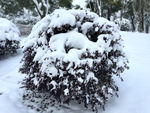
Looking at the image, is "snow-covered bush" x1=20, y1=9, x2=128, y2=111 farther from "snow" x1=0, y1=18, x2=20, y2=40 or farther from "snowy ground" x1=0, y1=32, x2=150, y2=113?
"snow" x1=0, y1=18, x2=20, y2=40

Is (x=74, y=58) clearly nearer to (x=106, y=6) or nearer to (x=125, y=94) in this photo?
(x=125, y=94)

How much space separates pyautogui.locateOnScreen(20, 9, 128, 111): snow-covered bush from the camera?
105 inches

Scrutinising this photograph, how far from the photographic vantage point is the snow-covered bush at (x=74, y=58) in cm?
266

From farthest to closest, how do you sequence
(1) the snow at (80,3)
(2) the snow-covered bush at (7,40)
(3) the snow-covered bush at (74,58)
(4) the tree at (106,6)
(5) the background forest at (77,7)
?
(1) the snow at (80,3)
(4) the tree at (106,6)
(5) the background forest at (77,7)
(2) the snow-covered bush at (7,40)
(3) the snow-covered bush at (74,58)

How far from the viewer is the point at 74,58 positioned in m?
2.64

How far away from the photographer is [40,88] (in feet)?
9.59

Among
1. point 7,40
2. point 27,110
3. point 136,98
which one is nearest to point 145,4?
point 7,40

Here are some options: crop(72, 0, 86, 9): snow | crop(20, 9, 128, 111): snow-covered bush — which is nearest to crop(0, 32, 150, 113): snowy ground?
crop(20, 9, 128, 111): snow-covered bush

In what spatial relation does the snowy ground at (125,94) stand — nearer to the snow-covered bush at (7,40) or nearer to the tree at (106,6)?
the snow-covered bush at (7,40)

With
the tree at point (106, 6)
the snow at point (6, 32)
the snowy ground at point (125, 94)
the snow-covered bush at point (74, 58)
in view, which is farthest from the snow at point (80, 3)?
the snow-covered bush at point (74, 58)

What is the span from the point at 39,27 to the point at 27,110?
140cm

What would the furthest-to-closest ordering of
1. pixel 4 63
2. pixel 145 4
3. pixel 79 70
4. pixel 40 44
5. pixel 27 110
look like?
1. pixel 145 4
2. pixel 4 63
3. pixel 40 44
4. pixel 27 110
5. pixel 79 70

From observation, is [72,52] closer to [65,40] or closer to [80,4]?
[65,40]

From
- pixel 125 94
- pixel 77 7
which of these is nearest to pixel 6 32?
pixel 125 94
